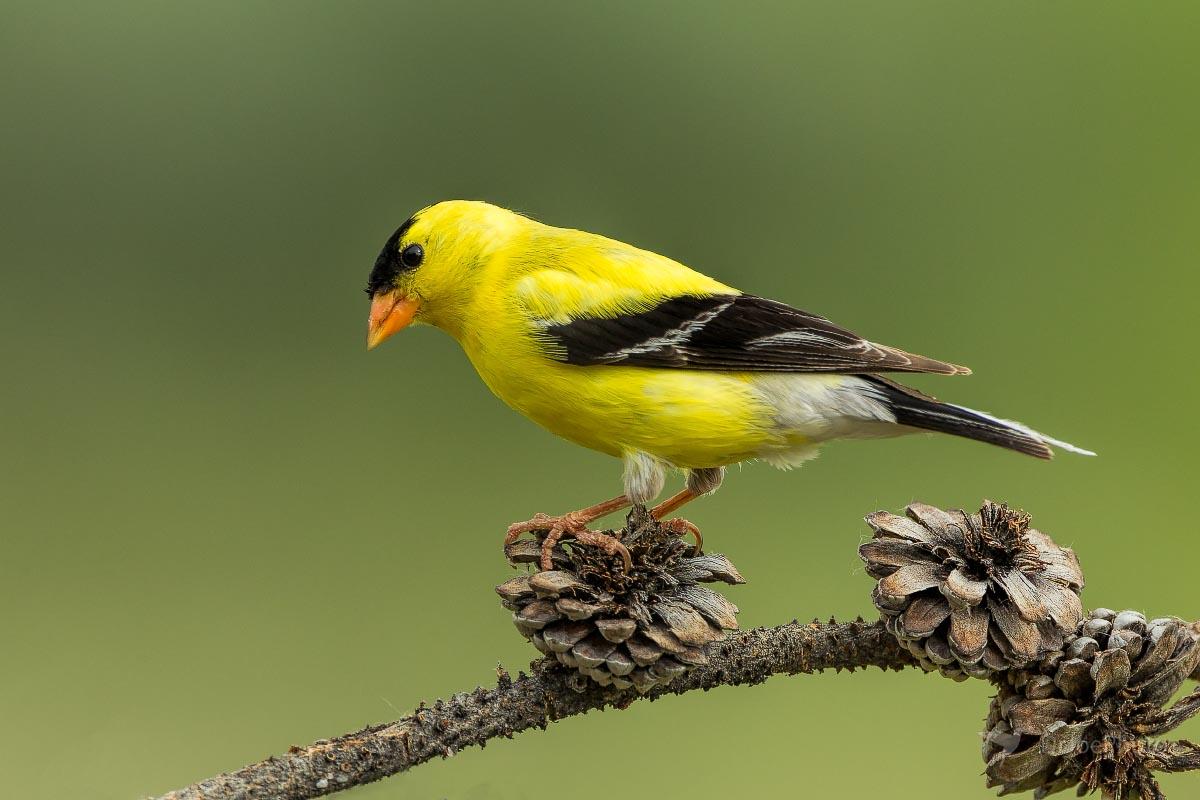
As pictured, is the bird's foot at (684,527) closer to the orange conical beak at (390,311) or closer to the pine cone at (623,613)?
the pine cone at (623,613)

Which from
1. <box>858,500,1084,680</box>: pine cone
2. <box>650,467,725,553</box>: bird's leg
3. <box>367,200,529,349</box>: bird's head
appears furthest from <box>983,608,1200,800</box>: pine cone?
<box>367,200,529,349</box>: bird's head

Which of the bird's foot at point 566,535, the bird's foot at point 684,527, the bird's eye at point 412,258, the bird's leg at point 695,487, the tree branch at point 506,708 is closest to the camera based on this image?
the tree branch at point 506,708

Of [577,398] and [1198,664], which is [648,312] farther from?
[1198,664]

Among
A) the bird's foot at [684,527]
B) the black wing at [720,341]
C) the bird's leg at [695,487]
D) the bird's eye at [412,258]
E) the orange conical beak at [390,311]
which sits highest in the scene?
the bird's eye at [412,258]

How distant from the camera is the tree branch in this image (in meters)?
0.66

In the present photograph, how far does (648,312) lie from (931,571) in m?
0.57

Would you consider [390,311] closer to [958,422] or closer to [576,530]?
[576,530]

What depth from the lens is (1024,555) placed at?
77 centimetres

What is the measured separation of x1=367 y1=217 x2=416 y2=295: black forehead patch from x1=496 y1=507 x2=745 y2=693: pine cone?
632mm

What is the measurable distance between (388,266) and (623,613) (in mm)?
708

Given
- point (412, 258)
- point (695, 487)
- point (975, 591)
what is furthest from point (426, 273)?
point (975, 591)

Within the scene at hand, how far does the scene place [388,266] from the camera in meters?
1.32

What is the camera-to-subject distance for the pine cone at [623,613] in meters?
0.75

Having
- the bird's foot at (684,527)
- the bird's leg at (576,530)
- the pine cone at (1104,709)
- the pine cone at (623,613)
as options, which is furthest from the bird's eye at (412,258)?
the pine cone at (1104,709)
